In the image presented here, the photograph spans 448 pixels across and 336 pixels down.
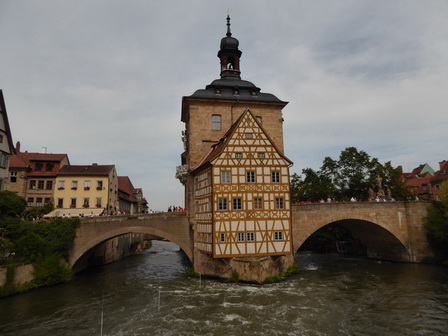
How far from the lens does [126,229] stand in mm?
23828

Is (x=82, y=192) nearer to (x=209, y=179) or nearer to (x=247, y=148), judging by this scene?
(x=209, y=179)

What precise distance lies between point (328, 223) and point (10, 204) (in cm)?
2358

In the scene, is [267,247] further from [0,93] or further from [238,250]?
[0,93]

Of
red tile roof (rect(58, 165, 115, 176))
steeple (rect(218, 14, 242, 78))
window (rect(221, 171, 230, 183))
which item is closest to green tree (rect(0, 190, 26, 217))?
red tile roof (rect(58, 165, 115, 176))

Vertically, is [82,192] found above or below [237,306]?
above

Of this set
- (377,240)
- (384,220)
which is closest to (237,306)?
(384,220)

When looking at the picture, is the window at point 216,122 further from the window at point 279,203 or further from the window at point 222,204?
the window at point 279,203

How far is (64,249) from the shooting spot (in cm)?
2269

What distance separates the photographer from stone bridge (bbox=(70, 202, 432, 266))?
2367 centimetres

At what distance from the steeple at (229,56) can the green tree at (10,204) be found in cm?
1943

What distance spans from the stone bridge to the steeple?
1370 cm

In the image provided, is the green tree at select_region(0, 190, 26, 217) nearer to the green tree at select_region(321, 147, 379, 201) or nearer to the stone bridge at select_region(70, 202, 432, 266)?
the stone bridge at select_region(70, 202, 432, 266)

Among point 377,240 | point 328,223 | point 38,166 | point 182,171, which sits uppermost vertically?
point 38,166

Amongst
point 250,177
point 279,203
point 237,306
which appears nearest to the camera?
point 237,306
